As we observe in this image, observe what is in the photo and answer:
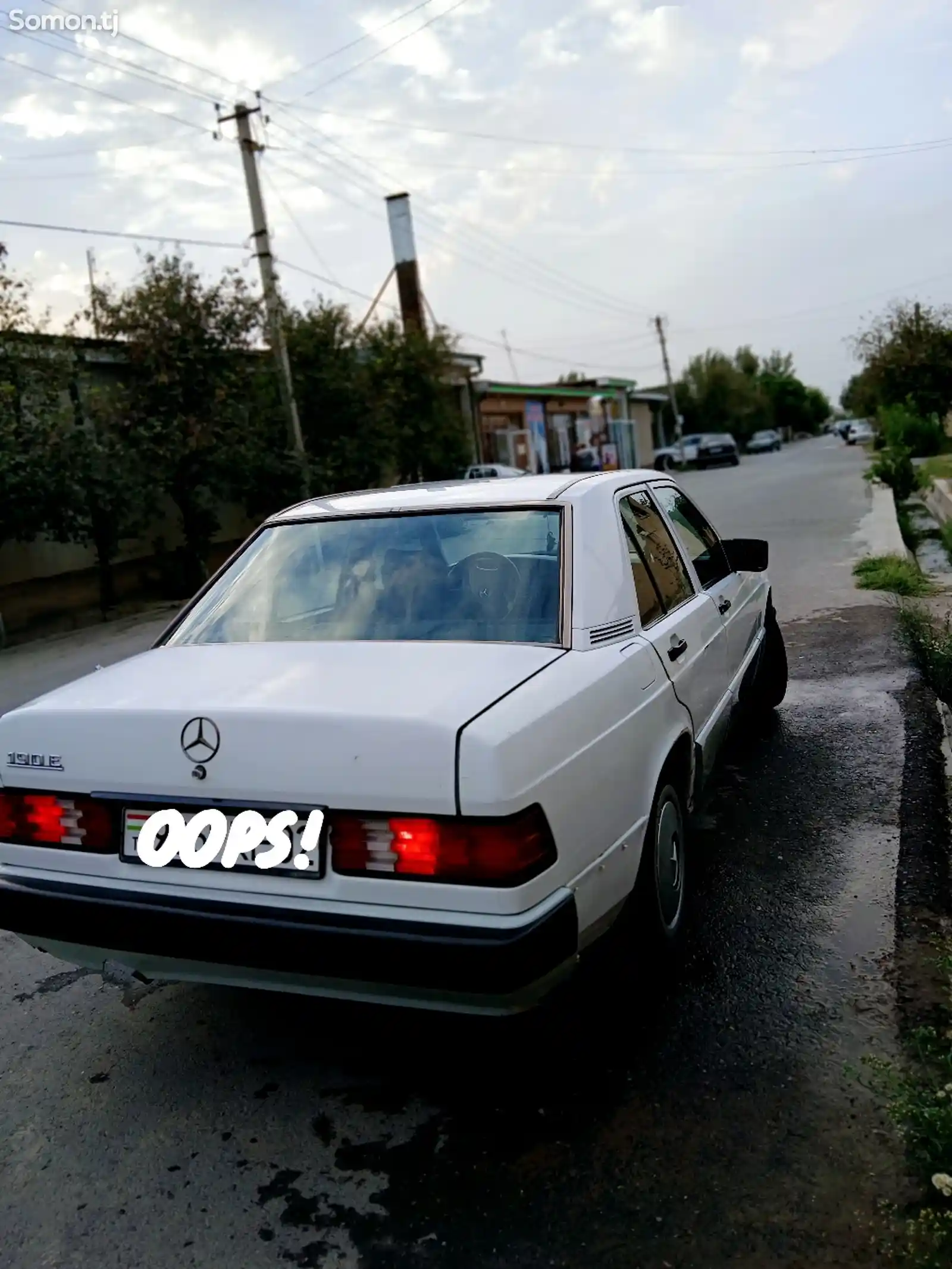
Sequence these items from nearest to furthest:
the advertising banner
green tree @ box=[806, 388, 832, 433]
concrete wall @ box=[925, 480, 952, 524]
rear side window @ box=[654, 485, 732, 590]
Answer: rear side window @ box=[654, 485, 732, 590], concrete wall @ box=[925, 480, 952, 524], the advertising banner, green tree @ box=[806, 388, 832, 433]

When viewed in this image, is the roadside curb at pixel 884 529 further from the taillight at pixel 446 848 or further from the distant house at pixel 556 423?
the distant house at pixel 556 423

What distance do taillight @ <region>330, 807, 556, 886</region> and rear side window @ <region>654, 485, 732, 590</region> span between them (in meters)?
2.14

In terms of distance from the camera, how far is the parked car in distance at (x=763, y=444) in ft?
227

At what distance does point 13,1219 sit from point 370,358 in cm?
2258

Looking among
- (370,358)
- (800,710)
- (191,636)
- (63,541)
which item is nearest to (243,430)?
(63,541)

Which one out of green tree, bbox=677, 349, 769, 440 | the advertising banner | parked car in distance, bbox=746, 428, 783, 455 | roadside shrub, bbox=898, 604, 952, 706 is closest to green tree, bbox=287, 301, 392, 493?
roadside shrub, bbox=898, 604, 952, 706

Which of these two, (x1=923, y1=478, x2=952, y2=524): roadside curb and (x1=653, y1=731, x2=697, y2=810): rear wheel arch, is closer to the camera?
(x1=653, y1=731, x2=697, y2=810): rear wheel arch

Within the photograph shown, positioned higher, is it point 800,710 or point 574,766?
point 574,766

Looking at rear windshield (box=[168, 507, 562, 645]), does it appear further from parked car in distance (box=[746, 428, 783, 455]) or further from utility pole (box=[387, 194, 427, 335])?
parked car in distance (box=[746, 428, 783, 455])

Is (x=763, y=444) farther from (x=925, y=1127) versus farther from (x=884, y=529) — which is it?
(x=925, y=1127)

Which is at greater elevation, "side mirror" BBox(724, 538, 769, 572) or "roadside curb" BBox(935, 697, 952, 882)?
"side mirror" BBox(724, 538, 769, 572)

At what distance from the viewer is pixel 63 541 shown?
1535cm

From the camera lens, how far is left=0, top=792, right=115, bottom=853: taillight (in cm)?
277

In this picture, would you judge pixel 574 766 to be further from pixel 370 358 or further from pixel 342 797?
pixel 370 358
